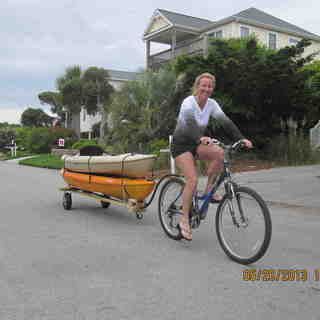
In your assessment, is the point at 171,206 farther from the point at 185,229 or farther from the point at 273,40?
the point at 273,40

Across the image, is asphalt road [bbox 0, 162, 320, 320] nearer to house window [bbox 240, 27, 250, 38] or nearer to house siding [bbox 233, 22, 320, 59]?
house siding [bbox 233, 22, 320, 59]

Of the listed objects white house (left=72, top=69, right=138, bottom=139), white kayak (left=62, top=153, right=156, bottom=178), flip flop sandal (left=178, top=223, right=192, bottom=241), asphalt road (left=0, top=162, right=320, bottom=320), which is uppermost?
white house (left=72, top=69, right=138, bottom=139)

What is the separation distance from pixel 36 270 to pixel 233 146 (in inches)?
90.1

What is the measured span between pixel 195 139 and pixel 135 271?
155cm

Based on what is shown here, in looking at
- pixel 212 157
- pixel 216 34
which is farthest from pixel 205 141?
pixel 216 34

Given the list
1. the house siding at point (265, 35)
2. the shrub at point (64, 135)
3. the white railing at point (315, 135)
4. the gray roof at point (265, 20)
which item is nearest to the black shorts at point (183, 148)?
the white railing at point (315, 135)

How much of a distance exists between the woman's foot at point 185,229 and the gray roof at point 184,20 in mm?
29702

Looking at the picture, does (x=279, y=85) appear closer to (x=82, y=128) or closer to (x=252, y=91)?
(x=252, y=91)

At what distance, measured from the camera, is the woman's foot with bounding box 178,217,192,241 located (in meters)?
5.06

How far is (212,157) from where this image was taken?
5.00m

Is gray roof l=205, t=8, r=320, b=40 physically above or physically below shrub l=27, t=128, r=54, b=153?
above

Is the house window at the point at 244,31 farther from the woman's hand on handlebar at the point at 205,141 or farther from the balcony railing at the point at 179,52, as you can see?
the woman's hand on handlebar at the point at 205,141

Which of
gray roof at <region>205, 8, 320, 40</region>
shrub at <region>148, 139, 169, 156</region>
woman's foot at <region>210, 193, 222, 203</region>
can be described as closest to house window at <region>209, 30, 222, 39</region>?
gray roof at <region>205, 8, 320, 40</region>

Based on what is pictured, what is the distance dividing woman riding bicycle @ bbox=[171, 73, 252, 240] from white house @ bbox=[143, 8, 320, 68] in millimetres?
26662
